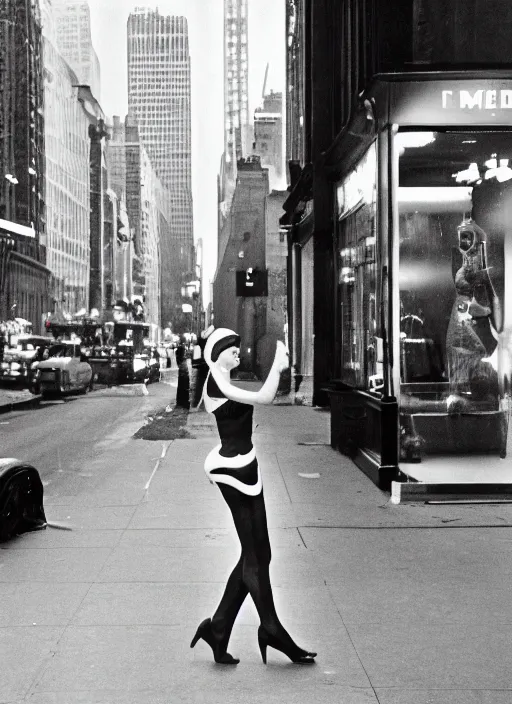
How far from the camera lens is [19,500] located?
8422mm

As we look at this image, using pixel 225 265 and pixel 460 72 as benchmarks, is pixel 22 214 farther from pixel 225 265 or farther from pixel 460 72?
pixel 460 72

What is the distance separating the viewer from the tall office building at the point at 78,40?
57.8 m

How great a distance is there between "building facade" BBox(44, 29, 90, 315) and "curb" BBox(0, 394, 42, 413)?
5070cm

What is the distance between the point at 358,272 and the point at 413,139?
269 centimetres

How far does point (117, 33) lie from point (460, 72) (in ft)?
89.5

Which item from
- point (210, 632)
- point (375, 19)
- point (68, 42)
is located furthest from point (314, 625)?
point (68, 42)

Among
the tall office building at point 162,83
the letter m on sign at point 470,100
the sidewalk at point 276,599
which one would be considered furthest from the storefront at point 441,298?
the tall office building at point 162,83

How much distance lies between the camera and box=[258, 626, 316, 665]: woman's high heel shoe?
465 cm

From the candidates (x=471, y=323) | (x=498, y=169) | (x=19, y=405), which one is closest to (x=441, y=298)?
(x=471, y=323)

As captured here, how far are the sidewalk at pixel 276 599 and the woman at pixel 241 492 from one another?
7.6 inches

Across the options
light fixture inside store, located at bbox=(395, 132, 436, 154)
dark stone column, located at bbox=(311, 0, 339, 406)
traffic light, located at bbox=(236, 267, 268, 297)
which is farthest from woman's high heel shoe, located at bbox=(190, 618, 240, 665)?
traffic light, located at bbox=(236, 267, 268, 297)

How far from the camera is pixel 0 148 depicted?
77875 mm

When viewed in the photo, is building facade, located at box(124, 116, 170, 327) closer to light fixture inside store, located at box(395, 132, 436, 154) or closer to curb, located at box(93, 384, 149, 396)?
curb, located at box(93, 384, 149, 396)

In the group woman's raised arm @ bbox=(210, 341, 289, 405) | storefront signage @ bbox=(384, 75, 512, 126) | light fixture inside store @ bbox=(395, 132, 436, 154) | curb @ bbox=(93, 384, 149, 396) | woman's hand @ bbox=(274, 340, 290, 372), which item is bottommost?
curb @ bbox=(93, 384, 149, 396)
